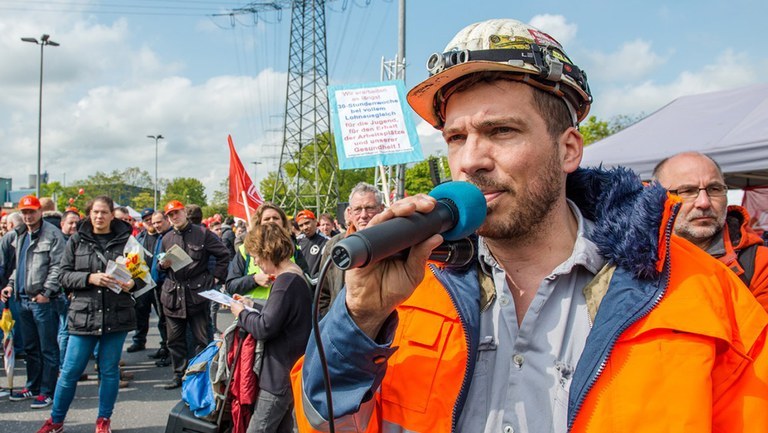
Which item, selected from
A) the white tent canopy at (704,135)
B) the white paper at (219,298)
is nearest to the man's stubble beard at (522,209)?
the white paper at (219,298)

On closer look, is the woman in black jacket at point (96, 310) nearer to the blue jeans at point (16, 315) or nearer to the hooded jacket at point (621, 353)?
the blue jeans at point (16, 315)

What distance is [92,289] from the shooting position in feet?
16.2

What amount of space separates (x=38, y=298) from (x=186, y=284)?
1.50m

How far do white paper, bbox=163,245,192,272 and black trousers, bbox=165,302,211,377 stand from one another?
542 millimetres

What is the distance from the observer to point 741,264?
9.02ft

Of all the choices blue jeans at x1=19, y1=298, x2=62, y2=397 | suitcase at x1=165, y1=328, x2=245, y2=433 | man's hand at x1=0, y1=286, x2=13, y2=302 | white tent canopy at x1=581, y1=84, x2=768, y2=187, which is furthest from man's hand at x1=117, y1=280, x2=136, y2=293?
white tent canopy at x1=581, y1=84, x2=768, y2=187

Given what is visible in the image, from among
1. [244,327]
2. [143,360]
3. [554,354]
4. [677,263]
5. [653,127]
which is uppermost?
[653,127]

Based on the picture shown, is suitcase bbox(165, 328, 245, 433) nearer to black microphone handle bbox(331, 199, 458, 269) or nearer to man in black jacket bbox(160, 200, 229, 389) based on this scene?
black microphone handle bbox(331, 199, 458, 269)

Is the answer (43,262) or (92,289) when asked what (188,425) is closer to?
(92,289)

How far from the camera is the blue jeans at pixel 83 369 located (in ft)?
15.2

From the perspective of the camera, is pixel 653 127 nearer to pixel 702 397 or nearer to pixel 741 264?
pixel 741 264

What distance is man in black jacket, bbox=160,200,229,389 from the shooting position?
Result: 6.39m

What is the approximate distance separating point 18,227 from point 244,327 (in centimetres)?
447

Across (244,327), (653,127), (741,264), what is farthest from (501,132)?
(653,127)
